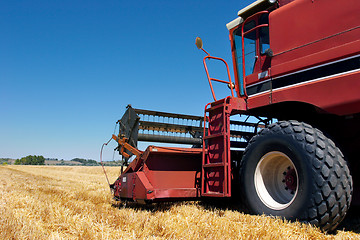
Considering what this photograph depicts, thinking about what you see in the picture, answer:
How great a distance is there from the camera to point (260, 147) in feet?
11.8

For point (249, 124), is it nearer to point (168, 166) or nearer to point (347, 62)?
point (168, 166)

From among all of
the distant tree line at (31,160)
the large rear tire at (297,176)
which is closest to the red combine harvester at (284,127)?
the large rear tire at (297,176)

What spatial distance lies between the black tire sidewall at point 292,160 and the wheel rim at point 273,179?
0.18 feet

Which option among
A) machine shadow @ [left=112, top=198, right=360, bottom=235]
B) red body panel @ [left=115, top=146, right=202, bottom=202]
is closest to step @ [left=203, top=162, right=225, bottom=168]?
red body panel @ [left=115, top=146, right=202, bottom=202]

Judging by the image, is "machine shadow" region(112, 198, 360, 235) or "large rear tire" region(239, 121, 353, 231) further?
"machine shadow" region(112, 198, 360, 235)

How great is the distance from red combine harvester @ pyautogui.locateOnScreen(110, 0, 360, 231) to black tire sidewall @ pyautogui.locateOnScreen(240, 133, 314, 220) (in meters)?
0.01

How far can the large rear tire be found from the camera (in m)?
2.82

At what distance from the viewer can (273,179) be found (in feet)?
12.0

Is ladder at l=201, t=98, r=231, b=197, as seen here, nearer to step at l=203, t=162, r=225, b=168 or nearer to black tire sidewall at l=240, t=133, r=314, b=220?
Result: step at l=203, t=162, r=225, b=168

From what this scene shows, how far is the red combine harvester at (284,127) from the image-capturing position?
9.59 ft

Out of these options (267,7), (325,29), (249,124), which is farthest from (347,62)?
(249,124)

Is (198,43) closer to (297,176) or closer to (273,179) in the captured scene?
(273,179)

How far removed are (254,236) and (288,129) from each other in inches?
50.6

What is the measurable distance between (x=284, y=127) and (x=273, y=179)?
708mm
